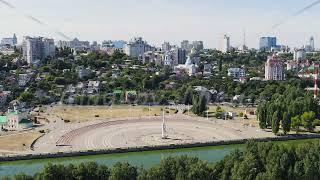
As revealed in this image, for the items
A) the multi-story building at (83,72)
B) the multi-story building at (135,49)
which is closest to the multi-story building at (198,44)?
the multi-story building at (135,49)

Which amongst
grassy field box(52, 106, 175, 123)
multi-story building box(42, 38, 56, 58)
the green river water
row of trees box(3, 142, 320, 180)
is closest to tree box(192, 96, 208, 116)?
grassy field box(52, 106, 175, 123)

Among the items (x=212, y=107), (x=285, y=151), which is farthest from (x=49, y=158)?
(x=212, y=107)

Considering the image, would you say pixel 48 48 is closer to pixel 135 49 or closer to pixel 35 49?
pixel 35 49

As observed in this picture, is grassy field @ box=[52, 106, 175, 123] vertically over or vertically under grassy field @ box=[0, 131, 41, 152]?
over

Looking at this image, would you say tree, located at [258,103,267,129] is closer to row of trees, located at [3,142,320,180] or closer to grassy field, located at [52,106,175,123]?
grassy field, located at [52,106,175,123]

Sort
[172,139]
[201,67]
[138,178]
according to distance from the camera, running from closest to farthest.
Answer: [138,178] → [172,139] → [201,67]

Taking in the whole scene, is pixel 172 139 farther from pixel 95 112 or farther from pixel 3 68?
pixel 3 68

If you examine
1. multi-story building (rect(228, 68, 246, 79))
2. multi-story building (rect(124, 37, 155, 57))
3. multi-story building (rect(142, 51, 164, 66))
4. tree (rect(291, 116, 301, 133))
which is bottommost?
tree (rect(291, 116, 301, 133))
